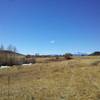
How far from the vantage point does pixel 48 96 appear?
1355 centimetres

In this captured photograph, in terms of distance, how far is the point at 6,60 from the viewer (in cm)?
5959

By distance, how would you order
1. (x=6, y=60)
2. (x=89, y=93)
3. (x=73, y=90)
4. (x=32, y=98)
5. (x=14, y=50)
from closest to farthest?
(x=32, y=98)
(x=89, y=93)
(x=73, y=90)
(x=6, y=60)
(x=14, y=50)

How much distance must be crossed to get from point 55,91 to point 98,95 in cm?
284

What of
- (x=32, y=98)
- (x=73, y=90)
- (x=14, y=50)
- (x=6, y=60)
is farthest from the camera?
(x=14, y=50)

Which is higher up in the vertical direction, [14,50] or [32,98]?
[14,50]

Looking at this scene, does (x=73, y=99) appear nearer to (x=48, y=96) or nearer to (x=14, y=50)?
(x=48, y=96)

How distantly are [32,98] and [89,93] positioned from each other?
3561 millimetres

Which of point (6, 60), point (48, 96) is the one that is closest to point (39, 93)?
point (48, 96)

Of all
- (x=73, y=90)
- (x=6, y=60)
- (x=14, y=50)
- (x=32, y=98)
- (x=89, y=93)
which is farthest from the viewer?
(x=14, y=50)

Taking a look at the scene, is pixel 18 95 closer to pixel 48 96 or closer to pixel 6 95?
pixel 6 95

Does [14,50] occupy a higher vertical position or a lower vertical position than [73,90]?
higher

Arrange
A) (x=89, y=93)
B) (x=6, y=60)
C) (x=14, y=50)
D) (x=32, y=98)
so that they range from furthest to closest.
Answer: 1. (x=14, y=50)
2. (x=6, y=60)
3. (x=89, y=93)
4. (x=32, y=98)

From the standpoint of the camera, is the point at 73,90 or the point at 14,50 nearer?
the point at 73,90

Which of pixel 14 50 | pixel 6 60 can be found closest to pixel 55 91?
pixel 6 60
